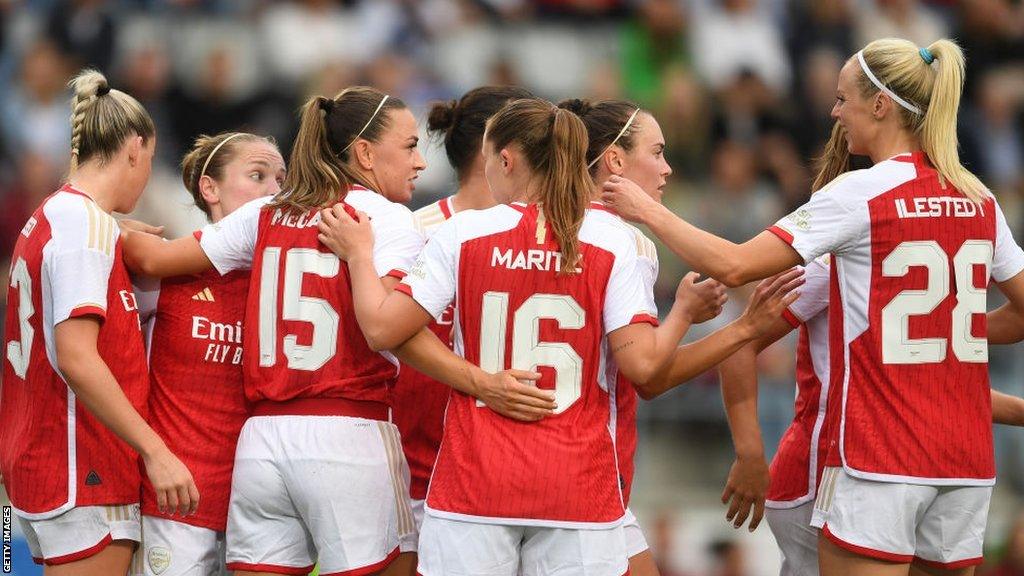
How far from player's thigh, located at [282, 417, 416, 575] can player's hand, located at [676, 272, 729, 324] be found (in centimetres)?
112

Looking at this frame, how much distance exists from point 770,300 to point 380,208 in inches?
53.2

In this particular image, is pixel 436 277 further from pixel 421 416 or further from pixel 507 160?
pixel 421 416

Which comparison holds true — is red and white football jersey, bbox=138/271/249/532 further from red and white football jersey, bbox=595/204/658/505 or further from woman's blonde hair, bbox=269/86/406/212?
red and white football jersey, bbox=595/204/658/505

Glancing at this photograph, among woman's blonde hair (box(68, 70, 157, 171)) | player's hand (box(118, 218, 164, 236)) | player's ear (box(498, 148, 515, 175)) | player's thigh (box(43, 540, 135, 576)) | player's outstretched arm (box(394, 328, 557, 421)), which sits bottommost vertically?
player's thigh (box(43, 540, 135, 576))

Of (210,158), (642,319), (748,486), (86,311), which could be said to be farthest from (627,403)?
(86,311)

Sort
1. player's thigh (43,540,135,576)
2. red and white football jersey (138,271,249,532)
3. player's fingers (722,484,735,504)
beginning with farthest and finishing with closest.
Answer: player's fingers (722,484,735,504)
red and white football jersey (138,271,249,532)
player's thigh (43,540,135,576)

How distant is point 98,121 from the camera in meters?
4.63

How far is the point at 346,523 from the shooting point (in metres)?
4.52

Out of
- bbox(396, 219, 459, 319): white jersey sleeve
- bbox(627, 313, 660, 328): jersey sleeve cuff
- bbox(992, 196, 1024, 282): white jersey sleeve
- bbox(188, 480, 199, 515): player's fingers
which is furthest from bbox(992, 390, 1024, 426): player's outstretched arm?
bbox(188, 480, 199, 515): player's fingers

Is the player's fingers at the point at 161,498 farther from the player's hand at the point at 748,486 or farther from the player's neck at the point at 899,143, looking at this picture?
the player's neck at the point at 899,143

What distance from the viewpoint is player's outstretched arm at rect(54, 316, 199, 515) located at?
4312 millimetres

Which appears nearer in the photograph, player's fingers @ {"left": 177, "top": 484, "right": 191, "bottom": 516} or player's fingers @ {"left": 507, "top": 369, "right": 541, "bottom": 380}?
player's fingers @ {"left": 507, "top": 369, "right": 541, "bottom": 380}

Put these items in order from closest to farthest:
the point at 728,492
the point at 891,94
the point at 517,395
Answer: the point at 517,395, the point at 891,94, the point at 728,492

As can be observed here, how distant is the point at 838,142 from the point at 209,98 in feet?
22.4
